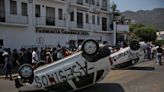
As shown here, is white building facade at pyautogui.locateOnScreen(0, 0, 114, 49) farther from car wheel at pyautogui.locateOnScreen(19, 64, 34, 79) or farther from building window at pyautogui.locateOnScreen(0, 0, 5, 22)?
car wheel at pyautogui.locateOnScreen(19, 64, 34, 79)

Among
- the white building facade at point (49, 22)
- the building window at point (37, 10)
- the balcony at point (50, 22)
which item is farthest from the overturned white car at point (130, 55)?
the building window at point (37, 10)

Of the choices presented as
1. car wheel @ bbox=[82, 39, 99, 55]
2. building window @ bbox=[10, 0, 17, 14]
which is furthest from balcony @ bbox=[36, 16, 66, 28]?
car wheel @ bbox=[82, 39, 99, 55]

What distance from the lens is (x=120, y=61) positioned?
20672 millimetres

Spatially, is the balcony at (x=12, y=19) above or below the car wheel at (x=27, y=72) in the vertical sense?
above

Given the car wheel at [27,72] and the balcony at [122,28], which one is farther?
the balcony at [122,28]

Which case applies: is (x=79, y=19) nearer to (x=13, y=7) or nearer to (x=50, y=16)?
(x=50, y=16)

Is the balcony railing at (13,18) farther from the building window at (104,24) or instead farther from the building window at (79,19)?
the building window at (104,24)

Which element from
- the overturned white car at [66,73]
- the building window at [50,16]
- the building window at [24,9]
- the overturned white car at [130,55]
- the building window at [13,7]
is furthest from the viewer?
the building window at [50,16]

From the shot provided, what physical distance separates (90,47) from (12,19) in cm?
1842

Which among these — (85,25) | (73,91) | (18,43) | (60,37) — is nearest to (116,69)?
(73,91)

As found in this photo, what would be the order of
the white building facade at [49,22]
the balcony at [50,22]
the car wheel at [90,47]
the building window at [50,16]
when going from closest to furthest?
the car wheel at [90,47], the white building facade at [49,22], the balcony at [50,22], the building window at [50,16]

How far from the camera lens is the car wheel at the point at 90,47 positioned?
11648 millimetres

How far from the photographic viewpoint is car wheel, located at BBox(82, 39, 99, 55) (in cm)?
1165

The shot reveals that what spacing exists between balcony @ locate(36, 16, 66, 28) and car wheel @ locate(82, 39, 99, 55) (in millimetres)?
20930
